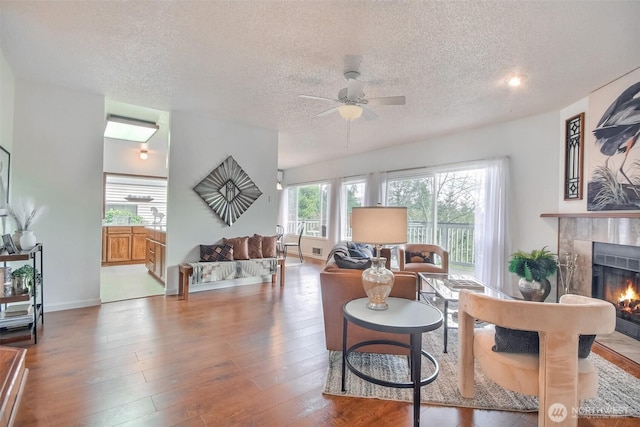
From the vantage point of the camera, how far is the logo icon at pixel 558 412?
145 cm

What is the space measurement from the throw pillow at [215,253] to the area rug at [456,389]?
2.46 m

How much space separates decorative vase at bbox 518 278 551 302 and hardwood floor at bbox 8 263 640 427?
4.25 feet

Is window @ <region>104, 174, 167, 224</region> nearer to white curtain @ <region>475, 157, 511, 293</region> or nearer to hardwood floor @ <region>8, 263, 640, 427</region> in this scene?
hardwood floor @ <region>8, 263, 640, 427</region>

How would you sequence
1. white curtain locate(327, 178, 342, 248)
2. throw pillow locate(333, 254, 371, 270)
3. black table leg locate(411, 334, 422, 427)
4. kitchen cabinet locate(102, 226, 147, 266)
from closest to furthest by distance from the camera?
black table leg locate(411, 334, 422, 427) → throw pillow locate(333, 254, 371, 270) → kitchen cabinet locate(102, 226, 147, 266) → white curtain locate(327, 178, 342, 248)

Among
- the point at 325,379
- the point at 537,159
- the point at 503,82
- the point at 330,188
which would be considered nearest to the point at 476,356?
the point at 325,379

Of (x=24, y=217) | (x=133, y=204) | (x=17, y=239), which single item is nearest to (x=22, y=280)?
(x=17, y=239)

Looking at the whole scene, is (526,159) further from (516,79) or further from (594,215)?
(516,79)

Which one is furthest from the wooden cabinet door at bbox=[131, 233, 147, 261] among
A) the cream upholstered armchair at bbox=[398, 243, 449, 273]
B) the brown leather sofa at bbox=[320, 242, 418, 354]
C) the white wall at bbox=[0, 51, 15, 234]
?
the brown leather sofa at bbox=[320, 242, 418, 354]

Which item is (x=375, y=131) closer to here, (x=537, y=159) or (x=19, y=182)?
(x=537, y=159)

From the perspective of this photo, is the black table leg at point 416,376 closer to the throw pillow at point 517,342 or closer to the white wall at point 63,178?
the throw pillow at point 517,342

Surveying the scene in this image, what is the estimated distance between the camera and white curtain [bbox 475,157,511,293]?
13.8ft

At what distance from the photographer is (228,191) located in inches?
183

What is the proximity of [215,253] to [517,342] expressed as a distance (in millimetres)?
3778

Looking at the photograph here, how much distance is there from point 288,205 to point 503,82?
658 cm
